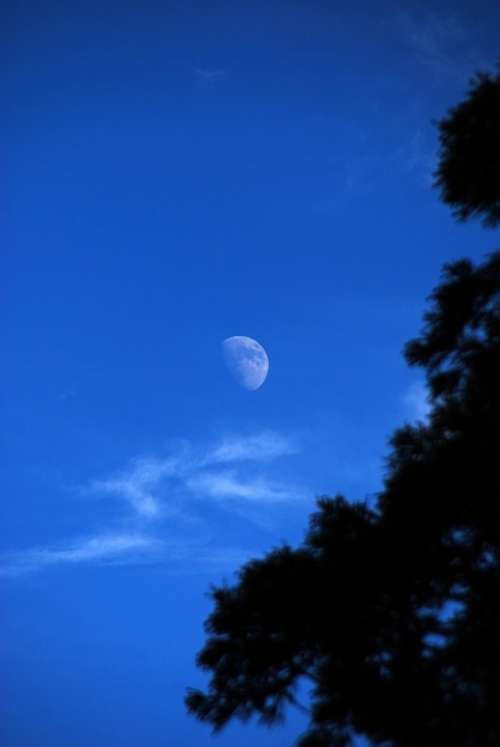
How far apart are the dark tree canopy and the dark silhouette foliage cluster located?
0.07ft

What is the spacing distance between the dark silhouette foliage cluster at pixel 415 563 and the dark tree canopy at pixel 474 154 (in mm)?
21

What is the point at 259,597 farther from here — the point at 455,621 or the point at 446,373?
the point at 446,373

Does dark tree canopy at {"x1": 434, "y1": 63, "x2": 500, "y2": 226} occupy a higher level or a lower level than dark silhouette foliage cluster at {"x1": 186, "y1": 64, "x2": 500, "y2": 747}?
higher

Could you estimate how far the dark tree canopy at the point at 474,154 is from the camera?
258 inches

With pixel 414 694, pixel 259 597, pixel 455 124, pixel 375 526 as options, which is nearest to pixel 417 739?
pixel 414 694

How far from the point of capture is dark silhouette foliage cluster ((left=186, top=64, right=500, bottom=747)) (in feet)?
20.5

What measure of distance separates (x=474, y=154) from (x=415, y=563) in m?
6.98

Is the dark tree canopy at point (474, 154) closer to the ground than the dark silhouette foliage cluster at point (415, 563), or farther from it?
farther from it

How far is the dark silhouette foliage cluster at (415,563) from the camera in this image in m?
6.26

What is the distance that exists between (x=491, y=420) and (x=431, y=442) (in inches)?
65.6

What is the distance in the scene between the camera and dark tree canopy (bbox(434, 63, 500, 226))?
21.5ft

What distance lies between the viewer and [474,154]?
22.8ft

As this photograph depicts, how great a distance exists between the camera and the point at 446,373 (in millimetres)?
7742

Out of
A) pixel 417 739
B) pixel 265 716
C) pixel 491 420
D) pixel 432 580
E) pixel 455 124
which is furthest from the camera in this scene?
pixel 265 716
